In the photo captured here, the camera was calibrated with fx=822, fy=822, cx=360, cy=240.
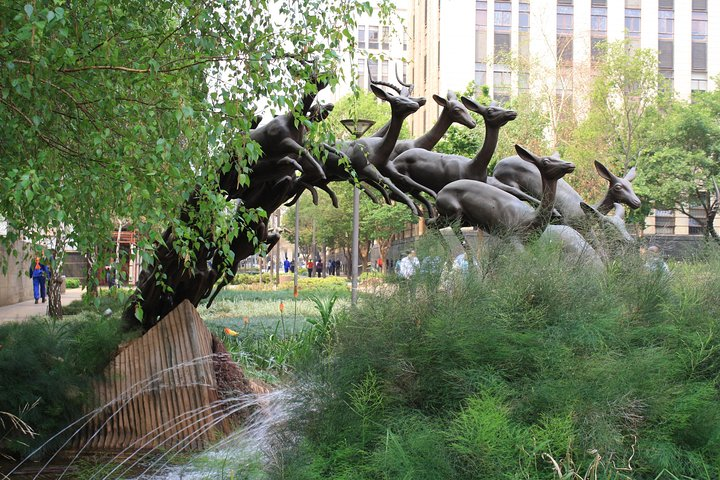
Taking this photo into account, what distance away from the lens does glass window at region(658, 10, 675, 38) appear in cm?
5131

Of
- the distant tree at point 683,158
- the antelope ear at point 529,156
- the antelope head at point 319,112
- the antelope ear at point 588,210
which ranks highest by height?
the distant tree at point 683,158

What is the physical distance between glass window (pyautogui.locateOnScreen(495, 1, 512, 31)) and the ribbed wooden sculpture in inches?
1841

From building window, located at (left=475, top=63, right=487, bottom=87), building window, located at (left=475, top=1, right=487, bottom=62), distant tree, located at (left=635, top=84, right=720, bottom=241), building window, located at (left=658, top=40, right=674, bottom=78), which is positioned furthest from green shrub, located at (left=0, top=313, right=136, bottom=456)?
building window, located at (left=658, top=40, right=674, bottom=78)

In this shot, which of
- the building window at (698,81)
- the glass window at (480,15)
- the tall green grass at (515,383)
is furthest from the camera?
the building window at (698,81)

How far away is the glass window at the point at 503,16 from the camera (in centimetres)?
5097

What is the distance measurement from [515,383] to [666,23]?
52.8 m

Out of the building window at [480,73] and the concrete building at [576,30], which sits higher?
the concrete building at [576,30]

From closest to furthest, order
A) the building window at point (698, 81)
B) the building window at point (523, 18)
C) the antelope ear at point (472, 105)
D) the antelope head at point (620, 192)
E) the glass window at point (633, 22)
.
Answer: the antelope ear at point (472, 105) < the antelope head at point (620, 192) < the building window at point (698, 81) < the building window at point (523, 18) < the glass window at point (633, 22)

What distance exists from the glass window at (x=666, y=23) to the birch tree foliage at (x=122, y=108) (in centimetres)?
5081

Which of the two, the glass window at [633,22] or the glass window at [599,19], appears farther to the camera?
the glass window at [599,19]

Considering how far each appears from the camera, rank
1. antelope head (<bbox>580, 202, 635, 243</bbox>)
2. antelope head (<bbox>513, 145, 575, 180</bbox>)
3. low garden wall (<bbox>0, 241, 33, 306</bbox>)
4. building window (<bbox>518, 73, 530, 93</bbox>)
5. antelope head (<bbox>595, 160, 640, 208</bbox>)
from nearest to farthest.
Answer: antelope head (<bbox>580, 202, 635, 243</bbox>)
antelope head (<bbox>513, 145, 575, 180</bbox>)
antelope head (<bbox>595, 160, 640, 208</bbox>)
low garden wall (<bbox>0, 241, 33, 306</bbox>)
building window (<bbox>518, 73, 530, 93</bbox>)

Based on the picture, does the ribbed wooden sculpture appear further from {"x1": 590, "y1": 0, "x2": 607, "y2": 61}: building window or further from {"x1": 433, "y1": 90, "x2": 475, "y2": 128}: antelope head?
{"x1": 590, "y1": 0, "x2": 607, "y2": 61}: building window

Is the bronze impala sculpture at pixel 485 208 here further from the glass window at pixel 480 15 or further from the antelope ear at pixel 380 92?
the glass window at pixel 480 15

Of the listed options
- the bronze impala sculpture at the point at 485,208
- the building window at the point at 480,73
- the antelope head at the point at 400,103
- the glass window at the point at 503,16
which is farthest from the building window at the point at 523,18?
the antelope head at the point at 400,103
